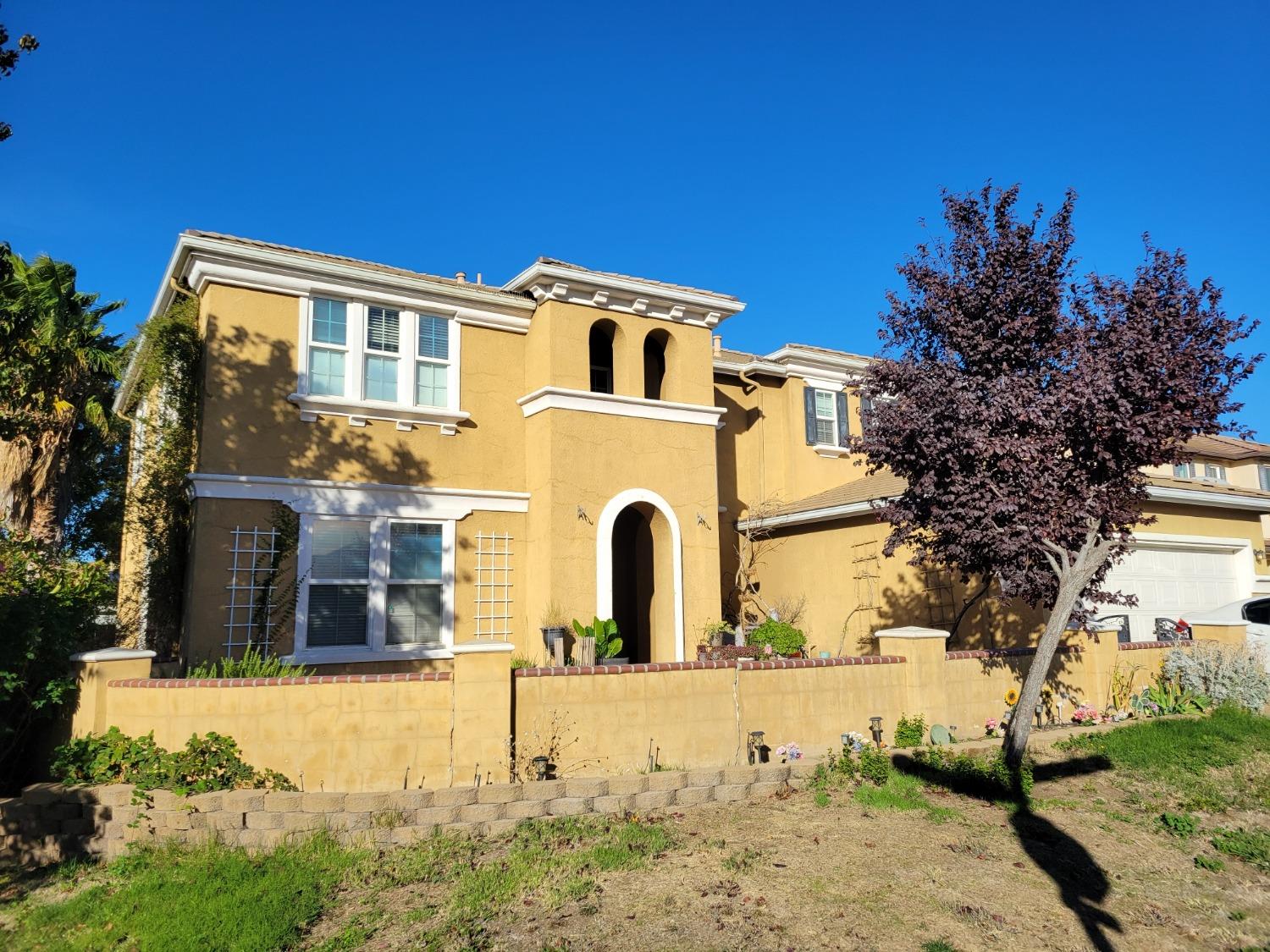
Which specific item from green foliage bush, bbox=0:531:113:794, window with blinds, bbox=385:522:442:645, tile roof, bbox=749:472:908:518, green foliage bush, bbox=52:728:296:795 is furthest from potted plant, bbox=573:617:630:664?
green foliage bush, bbox=0:531:113:794

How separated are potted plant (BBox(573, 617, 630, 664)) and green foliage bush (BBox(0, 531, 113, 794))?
6.39m

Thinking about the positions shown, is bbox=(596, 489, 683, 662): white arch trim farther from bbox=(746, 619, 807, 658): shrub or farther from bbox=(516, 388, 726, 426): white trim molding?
bbox=(746, 619, 807, 658): shrub

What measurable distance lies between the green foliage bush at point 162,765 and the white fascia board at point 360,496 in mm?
4359

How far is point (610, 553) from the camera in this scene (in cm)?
1472

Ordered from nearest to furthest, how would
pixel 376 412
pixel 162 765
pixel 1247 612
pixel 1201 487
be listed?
1. pixel 162 765
2. pixel 376 412
3. pixel 1247 612
4. pixel 1201 487

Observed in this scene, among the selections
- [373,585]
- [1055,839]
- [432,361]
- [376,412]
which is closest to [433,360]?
[432,361]

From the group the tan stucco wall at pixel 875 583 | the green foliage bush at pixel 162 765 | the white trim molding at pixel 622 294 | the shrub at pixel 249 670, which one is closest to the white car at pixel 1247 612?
the tan stucco wall at pixel 875 583

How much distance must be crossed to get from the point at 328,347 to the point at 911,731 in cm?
984

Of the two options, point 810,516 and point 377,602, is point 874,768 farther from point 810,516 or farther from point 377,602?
point 810,516

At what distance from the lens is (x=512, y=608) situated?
1444 centimetres

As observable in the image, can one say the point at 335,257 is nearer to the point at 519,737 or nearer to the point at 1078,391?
the point at 519,737

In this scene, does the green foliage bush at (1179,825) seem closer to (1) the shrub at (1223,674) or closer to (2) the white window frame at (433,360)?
(1) the shrub at (1223,674)

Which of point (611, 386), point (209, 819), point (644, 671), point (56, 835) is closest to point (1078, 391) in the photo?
point (644, 671)

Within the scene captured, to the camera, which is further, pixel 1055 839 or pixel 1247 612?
pixel 1247 612
